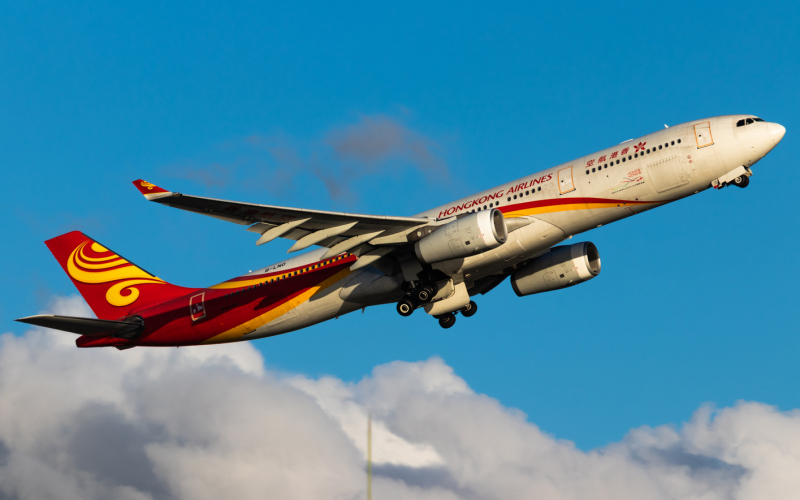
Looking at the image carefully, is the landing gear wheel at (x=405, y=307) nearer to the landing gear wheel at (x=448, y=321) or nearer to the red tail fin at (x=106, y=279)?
the landing gear wheel at (x=448, y=321)

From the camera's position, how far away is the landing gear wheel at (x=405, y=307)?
110ft

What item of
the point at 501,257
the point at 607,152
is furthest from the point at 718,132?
the point at 501,257

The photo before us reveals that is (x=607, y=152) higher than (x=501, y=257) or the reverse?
higher

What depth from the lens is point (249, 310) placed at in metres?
35.9

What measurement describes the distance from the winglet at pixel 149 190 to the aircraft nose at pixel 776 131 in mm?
21586

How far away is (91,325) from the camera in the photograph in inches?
1416

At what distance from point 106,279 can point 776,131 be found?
3109 cm

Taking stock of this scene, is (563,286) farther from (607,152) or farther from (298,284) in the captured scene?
(298,284)

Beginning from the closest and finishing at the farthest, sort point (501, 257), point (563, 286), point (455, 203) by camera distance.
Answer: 1. point (501, 257)
2. point (455, 203)
3. point (563, 286)

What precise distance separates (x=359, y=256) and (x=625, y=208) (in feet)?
34.9

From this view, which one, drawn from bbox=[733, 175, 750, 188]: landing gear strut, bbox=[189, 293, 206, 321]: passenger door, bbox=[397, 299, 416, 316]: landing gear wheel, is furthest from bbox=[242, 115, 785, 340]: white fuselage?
bbox=[189, 293, 206, 321]: passenger door

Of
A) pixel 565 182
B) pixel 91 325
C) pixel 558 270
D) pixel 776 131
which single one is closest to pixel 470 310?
pixel 558 270

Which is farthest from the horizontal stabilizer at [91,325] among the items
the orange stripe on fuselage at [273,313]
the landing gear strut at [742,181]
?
the landing gear strut at [742,181]

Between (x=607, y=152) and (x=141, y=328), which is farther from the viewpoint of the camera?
(x=141, y=328)
